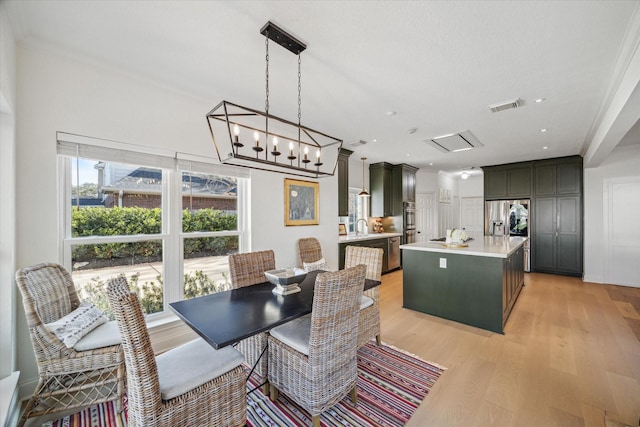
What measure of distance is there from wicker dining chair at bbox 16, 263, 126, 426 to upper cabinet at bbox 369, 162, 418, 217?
546 centimetres

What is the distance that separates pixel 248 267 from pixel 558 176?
6.98 meters

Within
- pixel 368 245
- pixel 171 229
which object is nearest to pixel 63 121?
pixel 171 229

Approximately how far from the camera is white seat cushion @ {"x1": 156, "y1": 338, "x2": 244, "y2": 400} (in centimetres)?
138

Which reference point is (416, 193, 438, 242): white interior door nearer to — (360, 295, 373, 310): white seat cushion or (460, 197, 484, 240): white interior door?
(460, 197, 484, 240): white interior door

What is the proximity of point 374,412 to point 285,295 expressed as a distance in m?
1.04

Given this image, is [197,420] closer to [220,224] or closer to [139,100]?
[220,224]

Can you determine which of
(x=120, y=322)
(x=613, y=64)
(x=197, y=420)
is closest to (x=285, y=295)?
(x=197, y=420)

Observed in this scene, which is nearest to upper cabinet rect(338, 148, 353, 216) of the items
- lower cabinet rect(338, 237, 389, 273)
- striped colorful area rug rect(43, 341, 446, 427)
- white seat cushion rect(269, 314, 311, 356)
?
lower cabinet rect(338, 237, 389, 273)

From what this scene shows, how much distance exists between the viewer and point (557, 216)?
19.1 feet

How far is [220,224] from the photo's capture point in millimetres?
3260

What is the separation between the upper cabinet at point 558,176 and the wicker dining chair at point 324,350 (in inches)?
257

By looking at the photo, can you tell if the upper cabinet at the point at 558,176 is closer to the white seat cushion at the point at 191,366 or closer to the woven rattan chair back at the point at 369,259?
the woven rattan chair back at the point at 369,259

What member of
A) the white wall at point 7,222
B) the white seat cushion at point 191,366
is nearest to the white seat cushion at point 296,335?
the white seat cushion at point 191,366

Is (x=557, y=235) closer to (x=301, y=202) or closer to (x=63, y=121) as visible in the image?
(x=301, y=202)
